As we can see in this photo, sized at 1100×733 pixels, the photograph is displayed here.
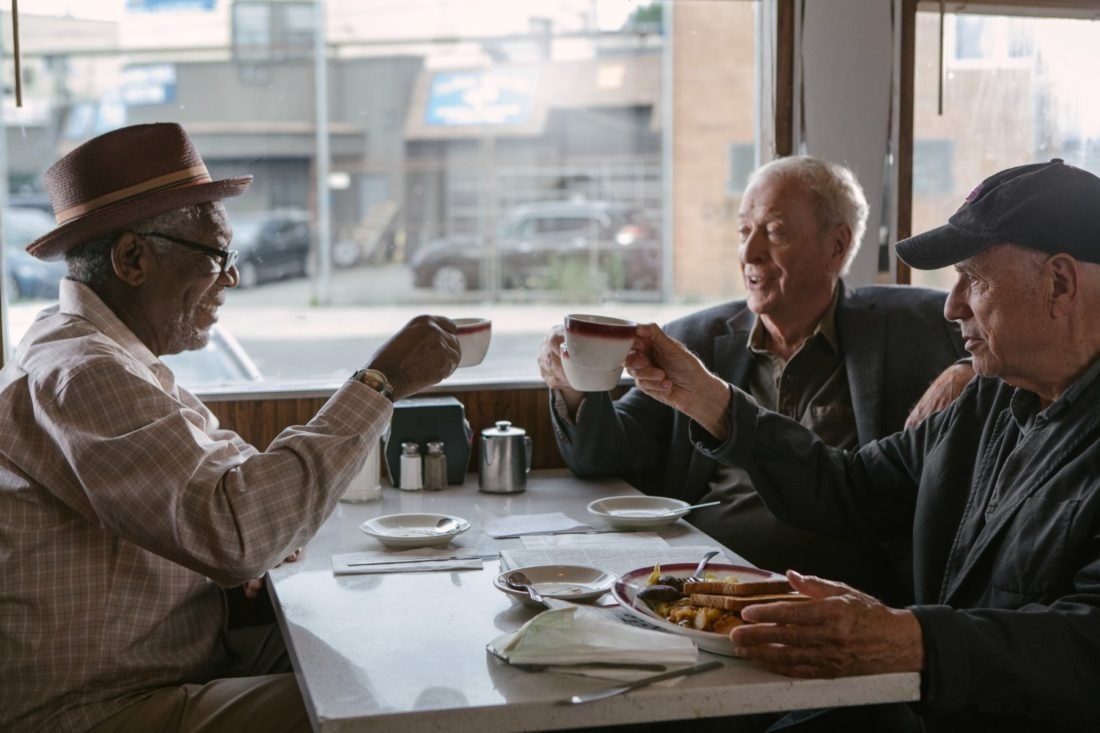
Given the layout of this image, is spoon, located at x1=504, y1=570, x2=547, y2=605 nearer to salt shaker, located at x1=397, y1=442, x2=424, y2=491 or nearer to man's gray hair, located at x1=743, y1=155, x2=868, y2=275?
salt shaker, located at x1=397, y1=442, x2=424, y2=491

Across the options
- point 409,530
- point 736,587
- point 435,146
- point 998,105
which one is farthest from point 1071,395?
point 435,146

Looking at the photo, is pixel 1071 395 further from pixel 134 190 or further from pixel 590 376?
pixel 134 190

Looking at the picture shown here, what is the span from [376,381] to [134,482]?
0.41m

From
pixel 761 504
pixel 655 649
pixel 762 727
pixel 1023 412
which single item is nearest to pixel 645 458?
pixel 761 504

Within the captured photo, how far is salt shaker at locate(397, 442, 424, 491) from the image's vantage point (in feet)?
9.18

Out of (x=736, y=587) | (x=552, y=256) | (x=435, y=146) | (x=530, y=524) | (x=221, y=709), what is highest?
(x=435, y=146)

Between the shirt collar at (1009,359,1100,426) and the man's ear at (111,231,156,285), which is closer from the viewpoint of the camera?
the shirt collar at (1009,359,1100,426)

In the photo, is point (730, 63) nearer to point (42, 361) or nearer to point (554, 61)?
point (554, 61)

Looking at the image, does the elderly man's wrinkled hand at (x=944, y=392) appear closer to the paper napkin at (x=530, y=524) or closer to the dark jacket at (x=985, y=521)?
the dark jacket at (x=985, y=521)

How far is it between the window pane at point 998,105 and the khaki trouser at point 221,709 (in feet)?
7.73

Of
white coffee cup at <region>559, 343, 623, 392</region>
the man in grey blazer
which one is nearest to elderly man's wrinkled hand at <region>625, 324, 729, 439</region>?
white coffee cup at <region>559, 343, 623, 392</region>

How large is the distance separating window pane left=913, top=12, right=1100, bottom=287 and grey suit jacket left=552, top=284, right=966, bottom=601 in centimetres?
59

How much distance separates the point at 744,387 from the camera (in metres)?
3.04

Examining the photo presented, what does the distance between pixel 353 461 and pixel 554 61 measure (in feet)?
6.81
